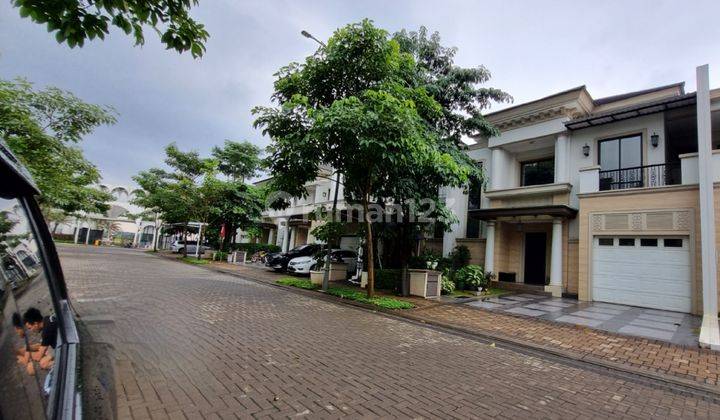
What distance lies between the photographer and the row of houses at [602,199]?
11250 millimetres

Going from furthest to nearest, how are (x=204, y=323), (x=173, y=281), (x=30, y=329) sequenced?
(x=173, y=281) → (x=204, y=323) → (x=30, y=329)

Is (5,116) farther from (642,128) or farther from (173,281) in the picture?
(642,128)

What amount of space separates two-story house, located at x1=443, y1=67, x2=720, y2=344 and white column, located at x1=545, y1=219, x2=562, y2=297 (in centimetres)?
4

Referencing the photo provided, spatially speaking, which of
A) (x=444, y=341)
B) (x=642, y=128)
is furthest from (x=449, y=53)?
(x=444, y=341)

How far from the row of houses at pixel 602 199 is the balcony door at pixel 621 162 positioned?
0.04 meters

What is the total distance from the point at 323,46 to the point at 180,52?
7.10 metres

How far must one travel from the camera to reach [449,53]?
13742 millimetres

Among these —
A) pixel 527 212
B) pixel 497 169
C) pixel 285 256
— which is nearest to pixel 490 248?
pixel 527 212

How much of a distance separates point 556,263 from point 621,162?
16.0 feet

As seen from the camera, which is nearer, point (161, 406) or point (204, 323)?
point (161, 406)

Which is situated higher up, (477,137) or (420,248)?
(477,137)

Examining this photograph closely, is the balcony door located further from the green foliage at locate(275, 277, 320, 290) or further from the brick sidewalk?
the green foliage at locate(275, 277, 320, 290)

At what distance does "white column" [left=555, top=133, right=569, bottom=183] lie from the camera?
1523 centimetres

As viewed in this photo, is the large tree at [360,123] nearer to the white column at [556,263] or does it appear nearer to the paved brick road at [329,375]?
the paved brick road at [329,375]
